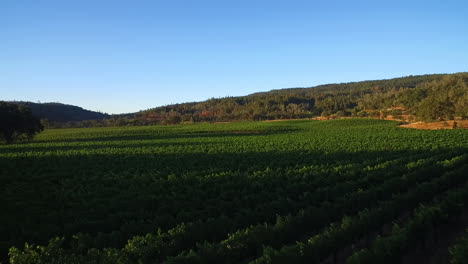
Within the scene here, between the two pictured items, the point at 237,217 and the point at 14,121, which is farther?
the point at 14,121

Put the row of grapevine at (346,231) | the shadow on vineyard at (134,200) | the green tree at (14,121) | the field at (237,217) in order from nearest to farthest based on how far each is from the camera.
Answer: the row of grapevine at (346,231) < the field at (237,217) < the shadow on vineyard at (134,200) < the green tree at (14,121)

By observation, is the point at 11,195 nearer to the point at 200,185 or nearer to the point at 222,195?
the point at 200,185

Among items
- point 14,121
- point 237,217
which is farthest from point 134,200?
point 14,121

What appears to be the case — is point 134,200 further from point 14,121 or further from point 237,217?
point 14,121

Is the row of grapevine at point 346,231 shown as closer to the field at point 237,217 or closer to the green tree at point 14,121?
the field at point 237,217

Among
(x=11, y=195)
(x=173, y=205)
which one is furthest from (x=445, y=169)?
(x=11, y=195)

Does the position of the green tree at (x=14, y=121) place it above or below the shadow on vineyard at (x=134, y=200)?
above

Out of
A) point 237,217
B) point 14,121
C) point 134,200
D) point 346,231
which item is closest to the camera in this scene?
point 346,231

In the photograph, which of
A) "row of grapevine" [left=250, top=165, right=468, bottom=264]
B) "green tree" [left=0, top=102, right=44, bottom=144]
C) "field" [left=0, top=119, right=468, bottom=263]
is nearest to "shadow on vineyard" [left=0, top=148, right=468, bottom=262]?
"field" [left=0, top=119, right=468, bottom=263]

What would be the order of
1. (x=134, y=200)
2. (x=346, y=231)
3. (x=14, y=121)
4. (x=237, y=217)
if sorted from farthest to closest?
(x=14, y=121), (x=134, y=200), (x=237, y=217), (x=346, y=231)

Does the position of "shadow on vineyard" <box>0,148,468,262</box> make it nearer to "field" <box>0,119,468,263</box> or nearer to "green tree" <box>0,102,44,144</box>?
"field" <box>0,119,468,263</box>

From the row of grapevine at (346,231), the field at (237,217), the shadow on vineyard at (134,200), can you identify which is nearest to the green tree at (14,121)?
the shadow on vineyard at (134,200)

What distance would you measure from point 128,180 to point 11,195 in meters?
6.28

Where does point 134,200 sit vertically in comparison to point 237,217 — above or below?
above
